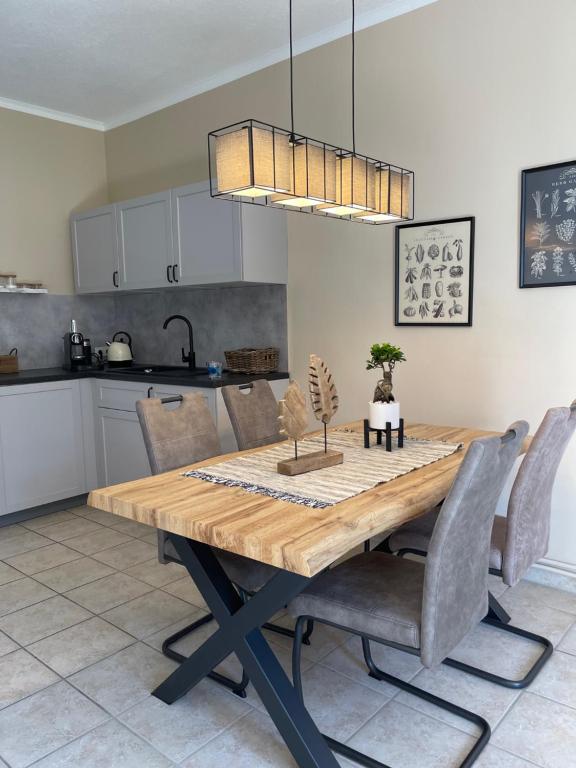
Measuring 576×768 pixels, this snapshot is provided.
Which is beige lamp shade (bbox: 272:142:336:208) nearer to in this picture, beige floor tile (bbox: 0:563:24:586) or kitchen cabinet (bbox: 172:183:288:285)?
kitchen cabinet (bbox: 172:183:288:285)

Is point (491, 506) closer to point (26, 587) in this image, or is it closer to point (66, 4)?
point (26, 587)

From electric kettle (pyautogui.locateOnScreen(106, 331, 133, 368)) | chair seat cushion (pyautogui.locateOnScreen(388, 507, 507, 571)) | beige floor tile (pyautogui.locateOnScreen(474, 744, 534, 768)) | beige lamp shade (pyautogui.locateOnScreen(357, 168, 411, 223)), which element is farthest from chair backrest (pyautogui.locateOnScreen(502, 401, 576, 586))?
electric kettle (pyautogui.locateOnScreen(106, 331, 133, 368))

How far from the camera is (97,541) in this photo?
346cm

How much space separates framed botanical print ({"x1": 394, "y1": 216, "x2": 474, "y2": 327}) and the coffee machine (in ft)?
7.76

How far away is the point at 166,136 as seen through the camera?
425 centimetres

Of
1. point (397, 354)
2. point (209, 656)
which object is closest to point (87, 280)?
point (397, 354)

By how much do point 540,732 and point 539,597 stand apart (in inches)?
36.7

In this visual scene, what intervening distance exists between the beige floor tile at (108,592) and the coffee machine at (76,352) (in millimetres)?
1825

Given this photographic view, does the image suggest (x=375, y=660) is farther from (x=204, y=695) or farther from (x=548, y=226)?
(x=548, y=226)

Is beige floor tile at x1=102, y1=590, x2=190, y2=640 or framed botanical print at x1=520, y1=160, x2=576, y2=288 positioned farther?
framed botanical print at x1=520, y1=160, x2=576, y2=288

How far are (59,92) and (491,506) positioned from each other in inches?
156

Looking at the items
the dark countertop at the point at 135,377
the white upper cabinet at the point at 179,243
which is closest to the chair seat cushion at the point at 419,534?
the dark countertop at the point at 135,377

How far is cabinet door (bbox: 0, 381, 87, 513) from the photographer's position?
143 inches

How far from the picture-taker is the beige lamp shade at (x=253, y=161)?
182 centimetres
